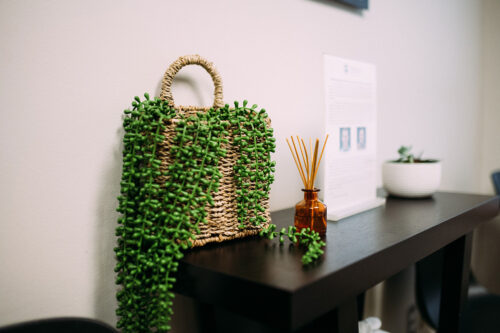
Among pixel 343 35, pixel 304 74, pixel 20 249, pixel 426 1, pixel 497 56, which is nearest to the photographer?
pixel 20 249

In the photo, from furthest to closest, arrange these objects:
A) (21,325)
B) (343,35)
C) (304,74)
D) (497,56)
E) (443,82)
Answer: (497,56), (443,82), (343,35), (304,74), (21,325)

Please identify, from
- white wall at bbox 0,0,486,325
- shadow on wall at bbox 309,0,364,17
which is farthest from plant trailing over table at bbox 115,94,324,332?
shadow on wall at bbox 309,0,364,17

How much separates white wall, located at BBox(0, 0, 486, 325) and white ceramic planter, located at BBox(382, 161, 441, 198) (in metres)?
0.39

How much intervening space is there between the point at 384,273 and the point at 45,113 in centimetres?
71

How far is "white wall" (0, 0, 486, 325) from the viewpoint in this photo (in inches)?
26.0

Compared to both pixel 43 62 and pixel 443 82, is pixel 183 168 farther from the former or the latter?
pixel 443 82

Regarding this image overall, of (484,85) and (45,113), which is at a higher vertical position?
(484,85)

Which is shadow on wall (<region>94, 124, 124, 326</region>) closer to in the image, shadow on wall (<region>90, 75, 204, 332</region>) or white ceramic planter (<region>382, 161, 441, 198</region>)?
shadow on wall (<region>90, 75, 204, 332</region>)

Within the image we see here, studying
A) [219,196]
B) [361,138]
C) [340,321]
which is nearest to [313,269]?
[340,321]

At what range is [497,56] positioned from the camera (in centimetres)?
247

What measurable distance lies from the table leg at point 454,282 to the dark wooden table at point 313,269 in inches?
6.8

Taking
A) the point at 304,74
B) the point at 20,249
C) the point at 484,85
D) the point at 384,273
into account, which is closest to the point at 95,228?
the point at 20,249

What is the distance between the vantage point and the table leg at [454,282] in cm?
113

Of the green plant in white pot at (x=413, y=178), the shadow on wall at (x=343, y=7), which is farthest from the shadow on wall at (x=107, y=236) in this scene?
the green plant in white pot at (x=413, y=178)
